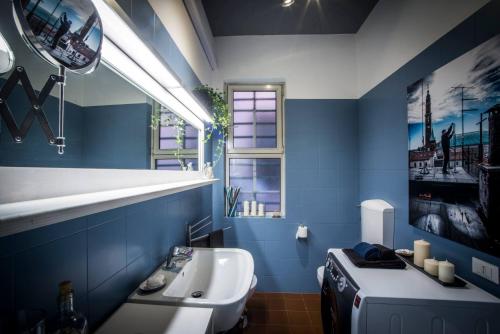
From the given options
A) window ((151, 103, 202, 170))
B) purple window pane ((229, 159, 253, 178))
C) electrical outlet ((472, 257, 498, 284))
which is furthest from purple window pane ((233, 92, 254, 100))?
electrical outlet ((472, 257, 498, 284))

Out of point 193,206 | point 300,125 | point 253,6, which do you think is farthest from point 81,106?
point 300,125

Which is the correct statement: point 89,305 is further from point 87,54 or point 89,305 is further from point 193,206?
point 193,206

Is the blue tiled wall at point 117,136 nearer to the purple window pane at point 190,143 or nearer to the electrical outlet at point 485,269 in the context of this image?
the purple window pane at point 190,143

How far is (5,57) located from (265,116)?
2.59m

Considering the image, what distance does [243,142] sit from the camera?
292 centimetres

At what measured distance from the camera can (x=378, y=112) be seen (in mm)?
2266

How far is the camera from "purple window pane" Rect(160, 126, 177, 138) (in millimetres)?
1251

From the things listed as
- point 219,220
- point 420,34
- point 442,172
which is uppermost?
point 420,34

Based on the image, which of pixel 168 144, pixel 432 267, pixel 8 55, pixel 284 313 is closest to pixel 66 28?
pixel 8 55

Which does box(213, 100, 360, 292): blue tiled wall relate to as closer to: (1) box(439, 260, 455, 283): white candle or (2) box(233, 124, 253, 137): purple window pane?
(2) box(233, 124, 253, 137): purple window pane

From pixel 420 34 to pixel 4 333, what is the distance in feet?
8.71

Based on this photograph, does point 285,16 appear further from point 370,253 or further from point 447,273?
point 447,273

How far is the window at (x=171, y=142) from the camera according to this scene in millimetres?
1193

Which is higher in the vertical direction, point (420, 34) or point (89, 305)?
point (420, 34)
